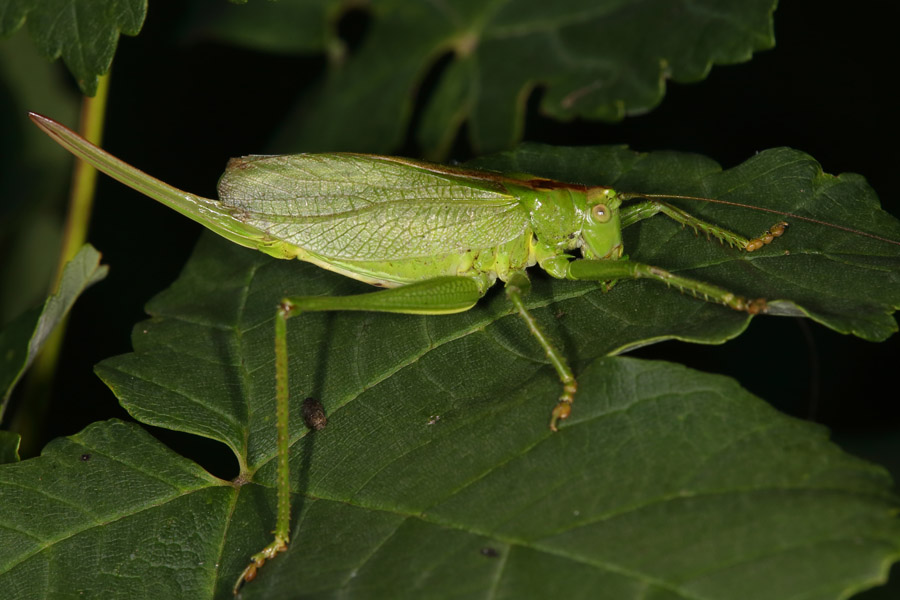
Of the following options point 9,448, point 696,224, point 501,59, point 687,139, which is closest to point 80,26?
point 9,448

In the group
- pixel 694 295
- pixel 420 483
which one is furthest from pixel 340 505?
pixel 694 295

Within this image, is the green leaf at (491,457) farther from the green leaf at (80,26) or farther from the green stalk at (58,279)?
the green leaf at (80,26)

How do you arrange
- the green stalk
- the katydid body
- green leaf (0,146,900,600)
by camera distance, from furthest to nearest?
1. the green stalk
2. the katydid body
3. green leaf (0,146,900,600)

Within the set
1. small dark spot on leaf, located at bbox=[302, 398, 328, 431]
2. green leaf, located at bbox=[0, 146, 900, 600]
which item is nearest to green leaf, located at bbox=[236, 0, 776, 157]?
green leaf, located at bbox=[0, 146, 900, 600]

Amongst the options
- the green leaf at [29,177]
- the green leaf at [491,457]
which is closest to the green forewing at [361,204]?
the green leaf at [491,457]

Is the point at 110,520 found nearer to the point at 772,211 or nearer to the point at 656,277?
the point at 656,277

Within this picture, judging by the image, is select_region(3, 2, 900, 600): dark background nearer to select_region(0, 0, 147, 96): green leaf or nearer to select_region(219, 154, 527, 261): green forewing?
select_region(219, 154, 527, 261): green forewing

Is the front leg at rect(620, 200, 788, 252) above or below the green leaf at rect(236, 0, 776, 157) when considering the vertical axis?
below
